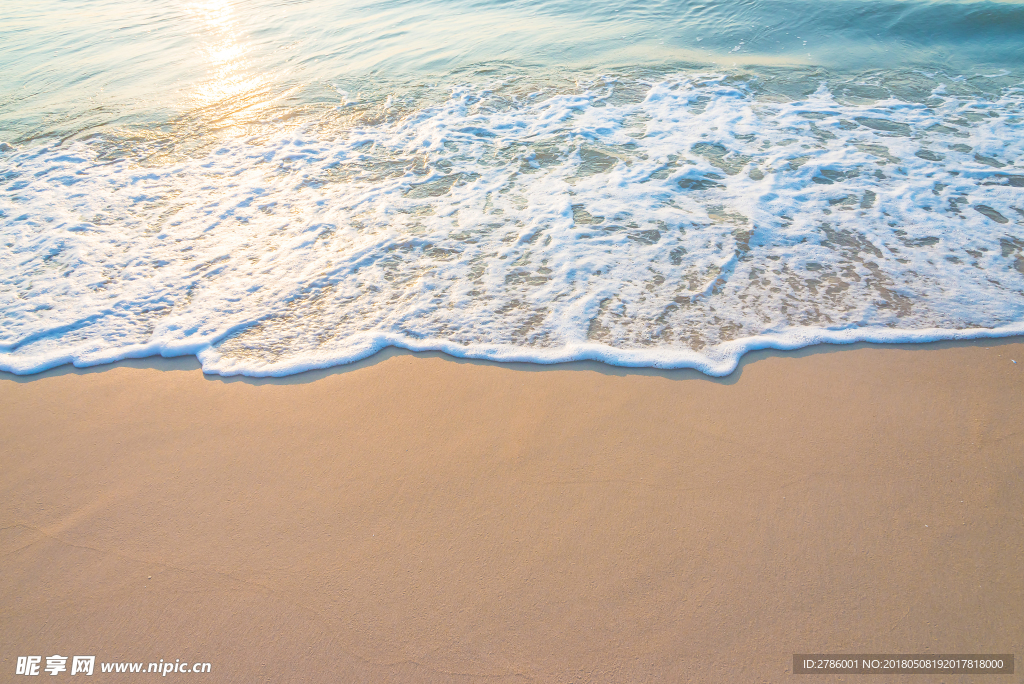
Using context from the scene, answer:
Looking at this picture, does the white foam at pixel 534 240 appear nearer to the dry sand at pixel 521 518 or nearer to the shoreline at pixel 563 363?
the shoreline at pixel 563 363

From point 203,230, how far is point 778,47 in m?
8.02

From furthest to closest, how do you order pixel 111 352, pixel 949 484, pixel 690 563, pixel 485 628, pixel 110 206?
pixel 110 206 < pixel 111 352 < pixel 949 484 < pixel 690 563 < pixel 485 628

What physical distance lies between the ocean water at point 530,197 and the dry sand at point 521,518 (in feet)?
1.03

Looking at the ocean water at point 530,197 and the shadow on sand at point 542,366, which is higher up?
the ocean water at point 530,197

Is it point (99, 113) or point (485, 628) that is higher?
point (99, 113)

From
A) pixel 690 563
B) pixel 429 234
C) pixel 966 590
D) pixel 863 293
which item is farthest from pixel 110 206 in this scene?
pixel 966 590

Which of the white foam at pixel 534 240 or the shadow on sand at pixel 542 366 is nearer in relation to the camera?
the shadow on sand at pixel 542 366

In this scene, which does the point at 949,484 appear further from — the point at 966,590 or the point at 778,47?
the point at 778,47

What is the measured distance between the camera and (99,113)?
6.63 meters

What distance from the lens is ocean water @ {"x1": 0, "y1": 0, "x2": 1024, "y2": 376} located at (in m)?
3.22

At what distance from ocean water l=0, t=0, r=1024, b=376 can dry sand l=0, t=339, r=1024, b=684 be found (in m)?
0.31

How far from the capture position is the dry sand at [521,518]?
1.88 m

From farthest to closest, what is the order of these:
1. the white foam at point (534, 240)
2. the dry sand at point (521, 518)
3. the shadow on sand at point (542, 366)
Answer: the white foam at point (534, 240), the shadow on sand at point (542, 366), the dry sand at point (521, 518)

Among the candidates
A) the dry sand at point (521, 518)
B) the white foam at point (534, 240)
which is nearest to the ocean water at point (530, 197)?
the white foam at point (534, 240)
